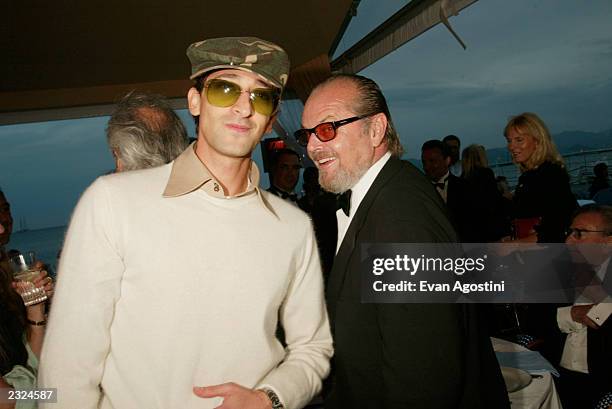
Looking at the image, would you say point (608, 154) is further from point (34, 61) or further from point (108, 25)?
point (34, 61)

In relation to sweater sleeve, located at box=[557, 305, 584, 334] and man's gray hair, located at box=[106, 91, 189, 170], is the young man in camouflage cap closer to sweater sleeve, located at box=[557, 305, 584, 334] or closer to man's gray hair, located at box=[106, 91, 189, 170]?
man's gray hair, located at box=[106, 91, 189, 170]

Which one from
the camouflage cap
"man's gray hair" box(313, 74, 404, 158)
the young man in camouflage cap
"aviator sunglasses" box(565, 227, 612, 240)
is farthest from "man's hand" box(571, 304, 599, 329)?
the camouflage cap

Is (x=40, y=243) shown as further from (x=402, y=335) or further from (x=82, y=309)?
(x=402, y=335)

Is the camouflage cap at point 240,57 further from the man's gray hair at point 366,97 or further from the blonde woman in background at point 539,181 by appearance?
the blonde woman in background at point 539,181

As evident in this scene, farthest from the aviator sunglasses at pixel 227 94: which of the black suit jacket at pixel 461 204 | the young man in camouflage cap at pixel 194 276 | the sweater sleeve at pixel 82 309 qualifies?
the black suit jacket at pixel 461 204

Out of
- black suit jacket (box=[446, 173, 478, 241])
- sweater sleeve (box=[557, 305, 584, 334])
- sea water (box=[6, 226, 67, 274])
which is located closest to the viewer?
sea water (box=[6, 226, 67, 274])

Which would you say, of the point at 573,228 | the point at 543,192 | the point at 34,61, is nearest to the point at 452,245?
the point at 573,228

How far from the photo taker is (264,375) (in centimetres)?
116

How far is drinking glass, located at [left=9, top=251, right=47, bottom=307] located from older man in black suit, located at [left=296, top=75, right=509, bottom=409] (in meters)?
1.08

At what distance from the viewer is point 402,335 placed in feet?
3.88

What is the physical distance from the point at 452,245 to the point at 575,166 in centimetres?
411

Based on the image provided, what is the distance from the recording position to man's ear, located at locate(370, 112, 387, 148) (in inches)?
65.9

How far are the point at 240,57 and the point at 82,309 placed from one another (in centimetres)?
69

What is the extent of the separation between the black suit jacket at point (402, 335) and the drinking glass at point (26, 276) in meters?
1.08
